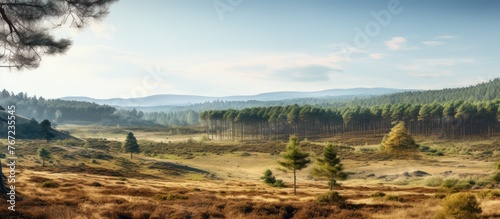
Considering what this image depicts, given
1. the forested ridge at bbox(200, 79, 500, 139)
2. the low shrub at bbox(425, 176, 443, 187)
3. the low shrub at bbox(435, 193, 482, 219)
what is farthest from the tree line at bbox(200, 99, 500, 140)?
the low shrub at bbox(435, 193, 482, 219)

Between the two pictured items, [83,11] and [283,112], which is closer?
[83,11]

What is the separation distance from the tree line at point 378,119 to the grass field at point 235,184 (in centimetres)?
1374

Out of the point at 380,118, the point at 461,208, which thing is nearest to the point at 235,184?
the point at 461,208

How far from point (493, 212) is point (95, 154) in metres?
75.9

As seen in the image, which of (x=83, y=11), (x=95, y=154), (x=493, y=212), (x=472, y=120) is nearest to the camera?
(x=83, y=11)

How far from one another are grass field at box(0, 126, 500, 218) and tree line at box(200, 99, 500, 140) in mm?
13738

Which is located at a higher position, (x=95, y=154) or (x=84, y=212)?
(x=84, y=212)

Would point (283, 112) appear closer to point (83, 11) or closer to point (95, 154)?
point (95, 154)

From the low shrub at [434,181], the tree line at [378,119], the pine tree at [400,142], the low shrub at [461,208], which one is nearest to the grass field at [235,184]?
the low shrub at [434,181]

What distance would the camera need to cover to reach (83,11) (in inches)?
547

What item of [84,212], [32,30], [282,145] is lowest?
[282,145]

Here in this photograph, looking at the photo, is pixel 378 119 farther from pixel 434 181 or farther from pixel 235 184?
pixel 235 184

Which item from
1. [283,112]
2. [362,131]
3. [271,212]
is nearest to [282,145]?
[283,112]

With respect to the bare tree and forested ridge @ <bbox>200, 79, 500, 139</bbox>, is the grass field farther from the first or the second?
forested ridge @ <bbox>200, 79, 500, 139</bbox>
